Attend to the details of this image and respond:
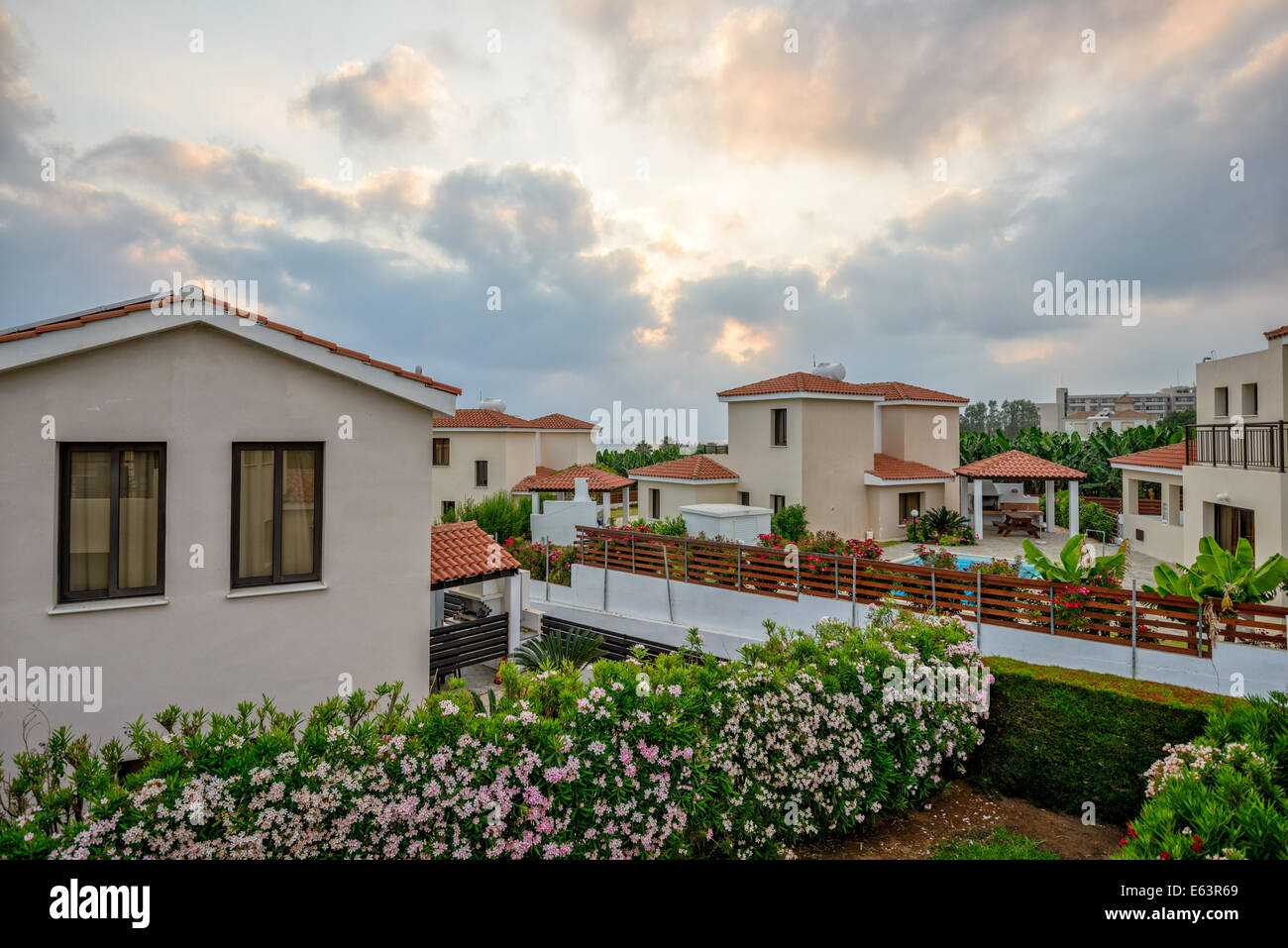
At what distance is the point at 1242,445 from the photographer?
15648 mm

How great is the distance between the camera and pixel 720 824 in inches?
210

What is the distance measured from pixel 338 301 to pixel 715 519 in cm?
1712

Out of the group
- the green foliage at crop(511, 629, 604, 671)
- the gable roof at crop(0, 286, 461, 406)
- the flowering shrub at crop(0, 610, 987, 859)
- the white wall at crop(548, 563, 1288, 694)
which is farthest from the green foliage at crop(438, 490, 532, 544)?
the flowering shrub at crop(0, 610, 987, 859)

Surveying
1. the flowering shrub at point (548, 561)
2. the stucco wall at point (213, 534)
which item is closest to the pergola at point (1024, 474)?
the flowering shrub at point (548, 561)

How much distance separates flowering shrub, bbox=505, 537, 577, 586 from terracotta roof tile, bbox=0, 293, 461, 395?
1133 cm

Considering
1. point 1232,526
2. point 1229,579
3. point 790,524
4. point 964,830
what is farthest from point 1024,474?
point 964,830

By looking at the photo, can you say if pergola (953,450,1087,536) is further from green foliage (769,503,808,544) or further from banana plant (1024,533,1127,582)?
banana plant (1024,533,1127,582)

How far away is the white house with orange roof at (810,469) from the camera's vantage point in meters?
26.0

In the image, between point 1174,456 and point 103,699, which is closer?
point 103,699

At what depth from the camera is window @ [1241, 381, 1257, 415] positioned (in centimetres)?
1652

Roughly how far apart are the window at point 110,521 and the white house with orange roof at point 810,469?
20.8 metres
